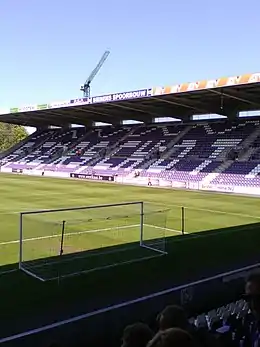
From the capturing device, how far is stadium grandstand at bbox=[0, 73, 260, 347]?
5.48 m

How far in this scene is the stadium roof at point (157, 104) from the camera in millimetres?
32594

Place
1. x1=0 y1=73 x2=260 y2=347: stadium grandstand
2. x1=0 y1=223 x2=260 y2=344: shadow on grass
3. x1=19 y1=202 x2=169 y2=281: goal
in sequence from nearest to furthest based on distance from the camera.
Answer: x1=0 y1=73 x2=260 y2=347: stadium grandstand
x1=0 y1=223 x2=260 y2=344: shadow on grass
x1=19 y1=202 x2=169 y2=281: goal

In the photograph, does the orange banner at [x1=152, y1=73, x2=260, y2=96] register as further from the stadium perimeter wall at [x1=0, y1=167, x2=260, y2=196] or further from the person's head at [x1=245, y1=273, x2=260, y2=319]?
the person's head at [x1=245, y1=273, x2=260, y2=319]

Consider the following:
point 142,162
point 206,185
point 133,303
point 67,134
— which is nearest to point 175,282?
point 133,303

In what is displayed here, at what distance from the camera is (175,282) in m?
9.74

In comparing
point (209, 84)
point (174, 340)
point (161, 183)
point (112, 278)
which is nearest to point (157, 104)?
point (161, 183)

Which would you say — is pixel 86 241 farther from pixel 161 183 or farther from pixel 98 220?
pixel 161 183

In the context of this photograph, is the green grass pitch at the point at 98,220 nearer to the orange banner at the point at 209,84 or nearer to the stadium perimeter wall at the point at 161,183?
→ the stadium perimeter wall at the point at 161,183

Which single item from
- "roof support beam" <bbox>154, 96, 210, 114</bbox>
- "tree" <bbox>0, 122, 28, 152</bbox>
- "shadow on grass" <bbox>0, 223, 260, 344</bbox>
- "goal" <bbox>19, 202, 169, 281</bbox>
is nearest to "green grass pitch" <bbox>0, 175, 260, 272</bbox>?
"goal" <bbox>19, 202, 169, 281</bbox>

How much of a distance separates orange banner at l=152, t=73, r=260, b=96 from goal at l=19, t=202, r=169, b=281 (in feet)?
51.2

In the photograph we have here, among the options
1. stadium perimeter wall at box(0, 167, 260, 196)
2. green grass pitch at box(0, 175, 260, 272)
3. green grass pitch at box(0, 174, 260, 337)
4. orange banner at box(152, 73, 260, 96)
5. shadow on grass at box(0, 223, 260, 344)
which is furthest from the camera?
stadium perimeter wall at box(0, 167, 260, 196)

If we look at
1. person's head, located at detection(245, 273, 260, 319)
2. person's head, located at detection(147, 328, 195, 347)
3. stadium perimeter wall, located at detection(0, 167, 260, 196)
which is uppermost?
person's head, located at detection(147, 328, 195, 347)

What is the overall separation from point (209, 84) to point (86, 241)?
69.8 feet

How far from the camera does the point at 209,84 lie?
1254 inches
